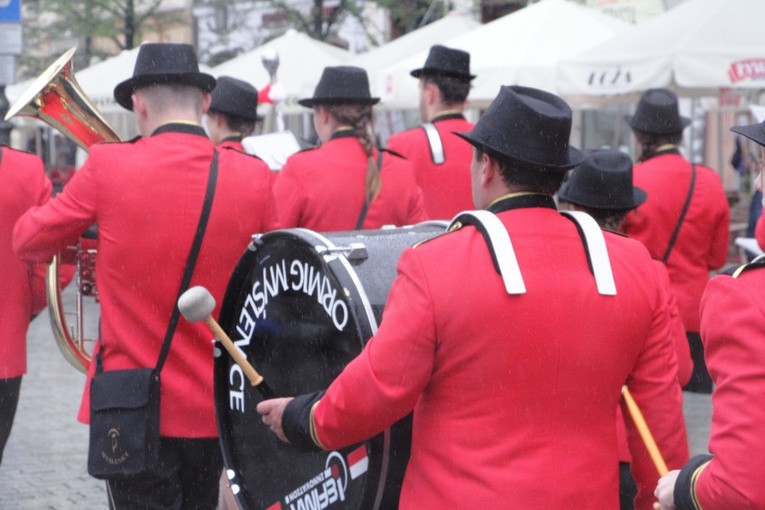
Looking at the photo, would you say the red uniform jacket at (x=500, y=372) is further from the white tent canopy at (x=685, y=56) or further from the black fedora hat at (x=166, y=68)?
the white tent canopy at (x=685, y=56)

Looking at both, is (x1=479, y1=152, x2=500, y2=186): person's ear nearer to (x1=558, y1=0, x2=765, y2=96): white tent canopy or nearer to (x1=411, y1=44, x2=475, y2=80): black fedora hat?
(x1=411, y1=44, x2=475, y2=80): black fedora hat

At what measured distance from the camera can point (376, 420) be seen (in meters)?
2.85

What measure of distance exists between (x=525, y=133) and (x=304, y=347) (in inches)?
36.8

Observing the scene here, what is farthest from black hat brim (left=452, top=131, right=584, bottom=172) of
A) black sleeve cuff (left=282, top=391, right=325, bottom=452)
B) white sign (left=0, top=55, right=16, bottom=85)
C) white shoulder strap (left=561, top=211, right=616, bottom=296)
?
white sign (left=0, top=55, right=16, bottom=85)

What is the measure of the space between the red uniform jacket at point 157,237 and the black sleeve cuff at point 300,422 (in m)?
1.26

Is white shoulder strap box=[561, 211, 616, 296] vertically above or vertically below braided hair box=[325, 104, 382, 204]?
above

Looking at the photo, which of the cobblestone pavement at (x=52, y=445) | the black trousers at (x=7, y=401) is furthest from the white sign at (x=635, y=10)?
the black trousers at (x=7, y=401)

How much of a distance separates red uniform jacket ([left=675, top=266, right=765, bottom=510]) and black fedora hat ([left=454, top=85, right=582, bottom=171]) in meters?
0.58

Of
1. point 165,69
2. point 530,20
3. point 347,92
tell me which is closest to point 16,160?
point 165,69

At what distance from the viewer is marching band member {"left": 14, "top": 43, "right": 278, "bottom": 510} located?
13.8ft

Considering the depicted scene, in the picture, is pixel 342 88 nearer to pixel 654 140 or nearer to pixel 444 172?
pixel 444 172

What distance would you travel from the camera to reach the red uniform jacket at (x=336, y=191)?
19.0 ft

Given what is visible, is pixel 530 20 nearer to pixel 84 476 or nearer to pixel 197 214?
pixel 84 476

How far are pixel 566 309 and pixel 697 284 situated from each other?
156 inches
